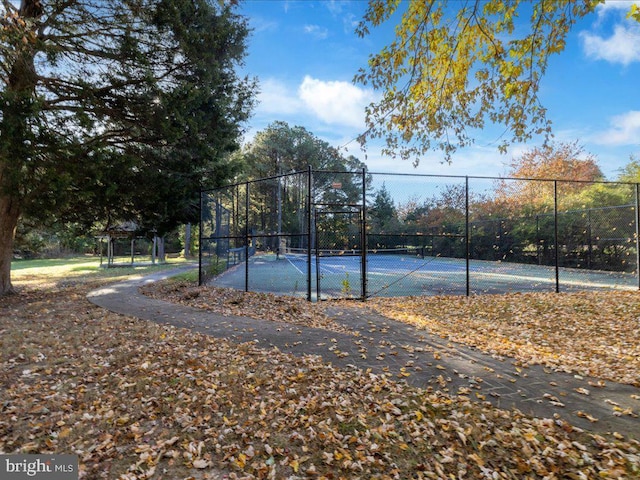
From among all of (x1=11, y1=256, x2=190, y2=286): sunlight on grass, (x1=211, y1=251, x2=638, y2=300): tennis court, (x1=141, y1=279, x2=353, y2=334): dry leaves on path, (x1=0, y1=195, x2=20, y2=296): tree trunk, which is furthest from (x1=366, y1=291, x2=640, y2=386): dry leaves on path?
(x1=11, y1=256, x2=190, y2=286): sunlight on grass

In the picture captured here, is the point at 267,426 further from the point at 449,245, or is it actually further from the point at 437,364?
the point at 449,245

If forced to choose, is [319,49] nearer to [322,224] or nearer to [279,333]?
[322,224]

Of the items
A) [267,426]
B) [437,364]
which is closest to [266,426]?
[267,426]

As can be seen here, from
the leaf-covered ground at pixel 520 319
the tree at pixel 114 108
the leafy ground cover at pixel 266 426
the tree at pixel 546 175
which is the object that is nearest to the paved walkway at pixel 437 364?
the leafy ground cover at pixel 266 426

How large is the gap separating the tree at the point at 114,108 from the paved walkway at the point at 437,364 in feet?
12.0

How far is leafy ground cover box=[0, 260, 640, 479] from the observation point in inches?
92.5

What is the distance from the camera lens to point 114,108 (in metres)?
Answer: 8.30

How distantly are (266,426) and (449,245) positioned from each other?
18.7 metres

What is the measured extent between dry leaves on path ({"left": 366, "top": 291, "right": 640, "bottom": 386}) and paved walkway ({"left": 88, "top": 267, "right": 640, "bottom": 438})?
1.38ft

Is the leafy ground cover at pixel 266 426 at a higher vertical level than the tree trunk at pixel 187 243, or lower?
lower

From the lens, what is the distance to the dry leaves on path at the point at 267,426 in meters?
2.35

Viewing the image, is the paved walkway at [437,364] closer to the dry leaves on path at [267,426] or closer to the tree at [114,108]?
the dry leaves on path at [267,426]

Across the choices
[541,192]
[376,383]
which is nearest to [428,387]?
[376,383]

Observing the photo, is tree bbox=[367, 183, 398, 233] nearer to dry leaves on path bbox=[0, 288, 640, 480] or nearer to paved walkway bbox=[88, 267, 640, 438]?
paved walkway bbox=[88, 267, 640, 438]
